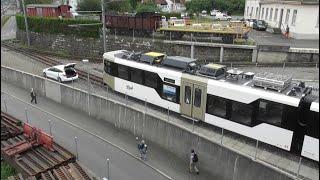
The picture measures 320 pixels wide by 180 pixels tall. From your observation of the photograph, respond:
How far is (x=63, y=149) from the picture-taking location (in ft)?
56.6

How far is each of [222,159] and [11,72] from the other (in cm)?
2142

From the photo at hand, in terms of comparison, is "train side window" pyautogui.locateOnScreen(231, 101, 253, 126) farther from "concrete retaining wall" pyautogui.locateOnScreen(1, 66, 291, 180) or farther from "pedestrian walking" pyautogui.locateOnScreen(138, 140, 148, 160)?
"pedestrian walking" pyautogui.locateOnScreen(138, 140, 148, 160)

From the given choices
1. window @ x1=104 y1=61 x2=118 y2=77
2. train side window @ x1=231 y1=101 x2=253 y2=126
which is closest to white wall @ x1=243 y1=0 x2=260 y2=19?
window @ x1=104 y1=61 x2=118 y2=77

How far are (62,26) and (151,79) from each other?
2174 centimetres

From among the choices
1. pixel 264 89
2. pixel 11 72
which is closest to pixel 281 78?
pixel 264 89

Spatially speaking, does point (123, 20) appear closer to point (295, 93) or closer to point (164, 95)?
point (164, 95)

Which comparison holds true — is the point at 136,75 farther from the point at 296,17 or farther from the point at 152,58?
the point at 296,17

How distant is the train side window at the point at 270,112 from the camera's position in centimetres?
1430

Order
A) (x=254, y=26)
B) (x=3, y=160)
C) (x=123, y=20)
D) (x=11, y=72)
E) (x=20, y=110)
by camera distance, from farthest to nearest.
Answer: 1. (x=254, y=26)
2. (x=123, y=20)
3. (x=11, y=72)
4. (x=20, y=110)
5. (x=3, y=160)

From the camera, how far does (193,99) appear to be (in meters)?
17.6

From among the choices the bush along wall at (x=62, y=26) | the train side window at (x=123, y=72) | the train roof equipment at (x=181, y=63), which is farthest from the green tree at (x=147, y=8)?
the train roof equipment at (x=181, y=63)

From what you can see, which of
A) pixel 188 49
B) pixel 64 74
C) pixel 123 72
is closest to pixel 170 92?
pixel 123 72

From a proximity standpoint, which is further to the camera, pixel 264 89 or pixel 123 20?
pixel 123 20

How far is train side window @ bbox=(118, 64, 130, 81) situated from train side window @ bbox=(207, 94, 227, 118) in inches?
264
